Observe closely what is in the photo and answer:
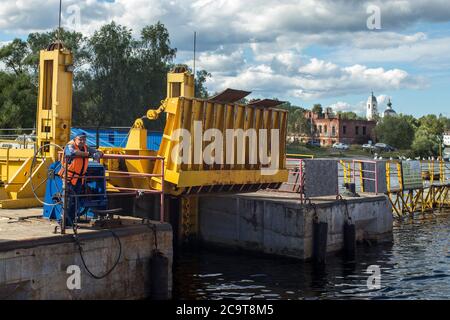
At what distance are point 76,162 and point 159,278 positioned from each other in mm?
3076

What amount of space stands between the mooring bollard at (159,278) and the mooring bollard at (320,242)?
7.29 m

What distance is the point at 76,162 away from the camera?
1176 centimetres

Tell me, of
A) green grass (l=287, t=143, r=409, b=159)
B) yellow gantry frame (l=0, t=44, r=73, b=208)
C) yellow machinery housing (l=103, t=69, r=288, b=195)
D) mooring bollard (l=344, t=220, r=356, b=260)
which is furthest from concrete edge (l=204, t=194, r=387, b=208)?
green grass (l=287, t=143, r=409, b=159)

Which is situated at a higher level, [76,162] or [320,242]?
[76,162]

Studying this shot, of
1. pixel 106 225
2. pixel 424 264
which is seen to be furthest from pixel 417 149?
pixel 106 225

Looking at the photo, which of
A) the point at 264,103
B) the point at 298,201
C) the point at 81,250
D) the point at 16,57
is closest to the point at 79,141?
the point at 81,250

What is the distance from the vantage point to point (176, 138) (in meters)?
15.5

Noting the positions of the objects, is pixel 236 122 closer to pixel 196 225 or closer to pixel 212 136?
pixel 212 136

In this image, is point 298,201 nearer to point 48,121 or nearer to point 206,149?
point 206,149

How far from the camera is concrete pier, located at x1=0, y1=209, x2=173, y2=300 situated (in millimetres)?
10086

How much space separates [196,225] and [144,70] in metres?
44.3
